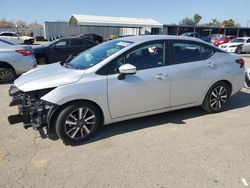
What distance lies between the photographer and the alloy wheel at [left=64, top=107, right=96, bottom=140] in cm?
356

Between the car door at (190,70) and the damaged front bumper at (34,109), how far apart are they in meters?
2.16

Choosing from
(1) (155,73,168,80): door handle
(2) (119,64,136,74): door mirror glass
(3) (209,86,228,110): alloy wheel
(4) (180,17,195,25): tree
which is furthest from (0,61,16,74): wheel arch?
(4) (180,17,195,25): tree

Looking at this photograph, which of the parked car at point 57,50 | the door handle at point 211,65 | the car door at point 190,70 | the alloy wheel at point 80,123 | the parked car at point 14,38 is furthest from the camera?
the parked car at point 14,38

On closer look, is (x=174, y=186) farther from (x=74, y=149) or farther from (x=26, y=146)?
(x=26, y=146)

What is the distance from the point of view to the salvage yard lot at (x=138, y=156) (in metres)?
2.83

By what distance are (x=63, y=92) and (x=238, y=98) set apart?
184 inches

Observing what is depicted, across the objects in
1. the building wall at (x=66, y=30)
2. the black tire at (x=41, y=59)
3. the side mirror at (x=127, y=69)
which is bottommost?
the black tire at (x=41, y=59)

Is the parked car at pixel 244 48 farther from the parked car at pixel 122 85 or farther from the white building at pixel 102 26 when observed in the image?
the parked car at pixel 122 85

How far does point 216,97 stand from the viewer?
488cm

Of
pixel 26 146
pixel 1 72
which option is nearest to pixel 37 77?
pixel 26 146

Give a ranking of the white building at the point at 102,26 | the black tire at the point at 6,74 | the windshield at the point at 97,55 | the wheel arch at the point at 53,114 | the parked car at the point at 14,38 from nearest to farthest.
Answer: the wheel arch at the point at 53,114, the windshield at the point at 97,55, the black tire at the point at 6,74, the parked car at the point at 14,38, the white building at the point at 102,26

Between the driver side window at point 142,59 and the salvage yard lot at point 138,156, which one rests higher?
the driver side window at point 142,59

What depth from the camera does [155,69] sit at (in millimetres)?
4062

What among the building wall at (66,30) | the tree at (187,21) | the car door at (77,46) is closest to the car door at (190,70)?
the car door at (77,46)
